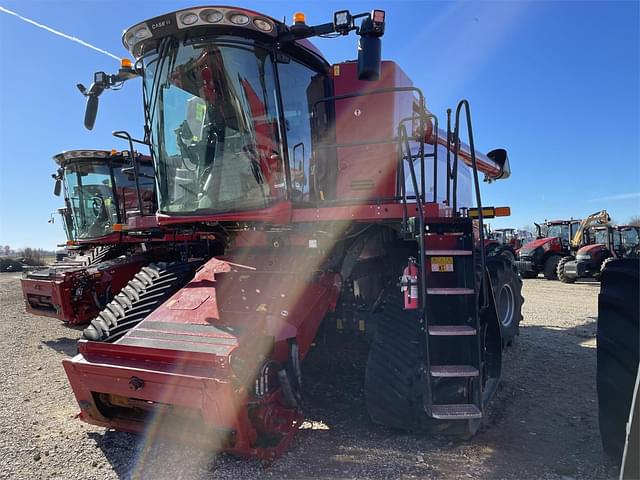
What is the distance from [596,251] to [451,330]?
14.0 m

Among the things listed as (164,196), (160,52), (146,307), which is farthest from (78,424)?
(160,52)

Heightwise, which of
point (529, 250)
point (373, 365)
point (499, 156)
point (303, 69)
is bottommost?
point (529, 250)

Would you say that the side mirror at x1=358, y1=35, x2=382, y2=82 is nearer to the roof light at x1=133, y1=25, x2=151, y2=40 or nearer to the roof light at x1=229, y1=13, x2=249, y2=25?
the roof light at x1=229, y1=13, x2=249, y2=25

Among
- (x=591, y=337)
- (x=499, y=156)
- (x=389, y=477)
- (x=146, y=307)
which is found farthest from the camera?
(x=499, y=156)

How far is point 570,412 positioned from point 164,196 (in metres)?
4.00

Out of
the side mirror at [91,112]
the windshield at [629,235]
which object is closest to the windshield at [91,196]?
the side mirror at [91,112]

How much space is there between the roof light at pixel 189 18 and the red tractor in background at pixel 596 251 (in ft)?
45.8

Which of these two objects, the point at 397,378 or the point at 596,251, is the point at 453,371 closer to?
the point at 397,378

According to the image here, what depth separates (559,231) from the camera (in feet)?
58.3

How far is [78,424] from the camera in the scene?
3584 millimetres

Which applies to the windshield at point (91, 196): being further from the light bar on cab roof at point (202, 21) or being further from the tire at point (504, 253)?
the tire at point (504, 253)

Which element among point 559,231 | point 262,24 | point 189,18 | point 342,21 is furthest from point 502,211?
point 559,231

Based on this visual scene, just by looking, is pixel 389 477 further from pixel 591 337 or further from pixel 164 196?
pixel 591 337

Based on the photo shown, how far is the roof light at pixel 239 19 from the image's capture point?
336 centimetres
